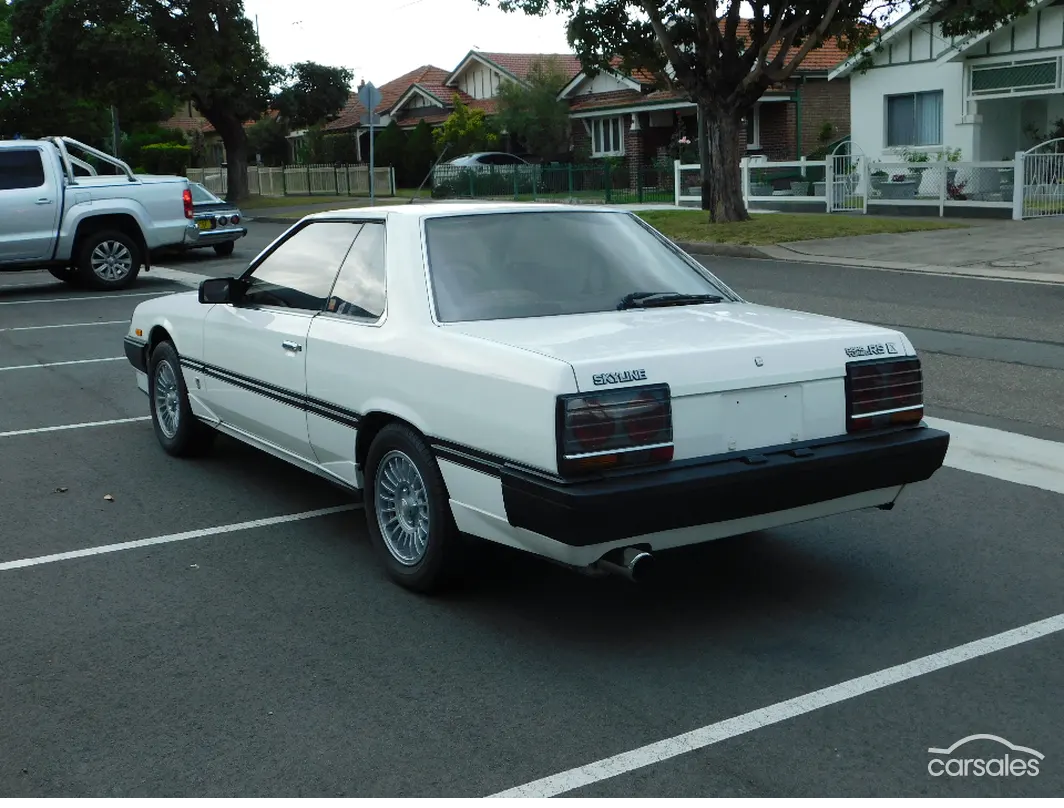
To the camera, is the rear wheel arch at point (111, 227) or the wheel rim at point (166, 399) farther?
the rear wheel arch at point (111, 227)

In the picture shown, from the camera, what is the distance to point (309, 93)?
47.2 metres

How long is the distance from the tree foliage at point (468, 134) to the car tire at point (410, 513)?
42.8 m

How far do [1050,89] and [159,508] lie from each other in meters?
27.1

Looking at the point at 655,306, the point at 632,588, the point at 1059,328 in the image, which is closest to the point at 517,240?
the point at 655,306

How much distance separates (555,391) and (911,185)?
23.9m

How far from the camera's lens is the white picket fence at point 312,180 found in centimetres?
4616

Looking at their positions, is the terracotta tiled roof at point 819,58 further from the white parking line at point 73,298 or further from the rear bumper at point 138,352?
the rear bumper at point 138,352

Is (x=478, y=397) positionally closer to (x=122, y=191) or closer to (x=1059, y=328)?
(x=1059, y=328)

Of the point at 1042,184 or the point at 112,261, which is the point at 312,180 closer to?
the point at 1042,184

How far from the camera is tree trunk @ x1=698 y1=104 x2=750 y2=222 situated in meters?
24.0

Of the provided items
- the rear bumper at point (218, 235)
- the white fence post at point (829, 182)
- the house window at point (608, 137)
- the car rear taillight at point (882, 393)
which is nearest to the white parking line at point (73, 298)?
the rear bumper at point (218, 235)

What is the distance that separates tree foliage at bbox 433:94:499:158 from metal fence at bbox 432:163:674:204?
353 inches

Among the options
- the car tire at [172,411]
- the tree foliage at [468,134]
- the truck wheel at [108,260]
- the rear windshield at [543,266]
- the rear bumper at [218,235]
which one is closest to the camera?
the rear windshield at [543,266]

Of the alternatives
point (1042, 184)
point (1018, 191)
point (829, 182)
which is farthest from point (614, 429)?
point (829, 182)
